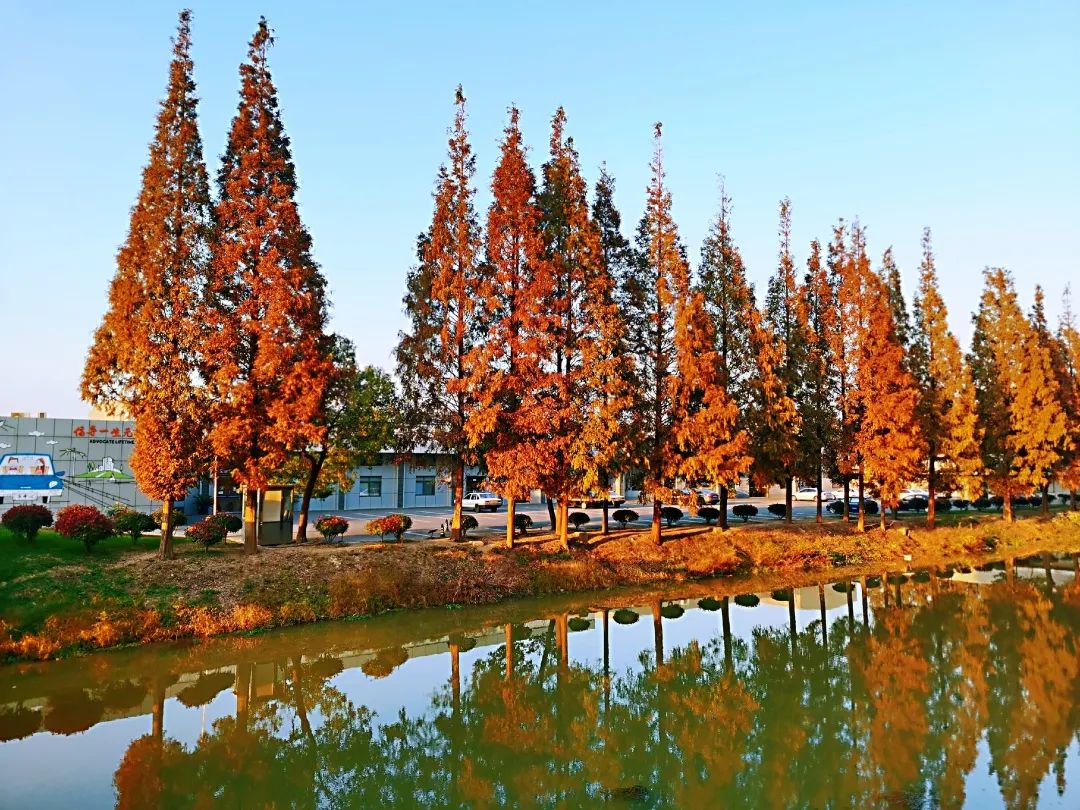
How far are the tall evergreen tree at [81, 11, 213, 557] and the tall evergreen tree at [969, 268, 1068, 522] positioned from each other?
1459 inches

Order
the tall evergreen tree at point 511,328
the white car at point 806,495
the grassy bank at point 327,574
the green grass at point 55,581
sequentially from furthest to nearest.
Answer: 1. the white car at point 806,495
2. the tall evergreen tree at point 511,328
3. the grassy bank at point 327,574
4. the green grass at point 55,581

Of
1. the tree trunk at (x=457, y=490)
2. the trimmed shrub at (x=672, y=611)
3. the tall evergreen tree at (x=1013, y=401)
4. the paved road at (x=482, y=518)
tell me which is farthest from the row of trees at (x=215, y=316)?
the tall evergreen tree at (x=1013, y=401)

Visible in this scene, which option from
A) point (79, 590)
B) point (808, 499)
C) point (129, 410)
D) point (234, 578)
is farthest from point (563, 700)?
point (808, 499)

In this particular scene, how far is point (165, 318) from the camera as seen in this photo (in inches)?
850

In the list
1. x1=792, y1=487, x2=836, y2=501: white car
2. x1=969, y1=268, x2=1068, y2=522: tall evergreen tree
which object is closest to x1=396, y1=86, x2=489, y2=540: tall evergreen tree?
x1=969, y1=268, x2=1068, y2=522: tall evergreen tree

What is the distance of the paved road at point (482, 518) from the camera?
32.1 metres

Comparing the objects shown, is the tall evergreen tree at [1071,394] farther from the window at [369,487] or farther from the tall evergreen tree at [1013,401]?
the window at [369,487]

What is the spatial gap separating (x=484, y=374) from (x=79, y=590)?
13390 mm

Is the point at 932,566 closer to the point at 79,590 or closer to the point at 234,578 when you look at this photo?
the point at 234,578

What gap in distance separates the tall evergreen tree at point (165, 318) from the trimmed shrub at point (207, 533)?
3.09 feet

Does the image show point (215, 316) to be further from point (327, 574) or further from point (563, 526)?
point (563, 526)

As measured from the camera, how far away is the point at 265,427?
22344 mm

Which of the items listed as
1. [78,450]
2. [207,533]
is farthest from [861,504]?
[78,450]

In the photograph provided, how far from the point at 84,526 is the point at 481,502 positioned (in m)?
30.4
